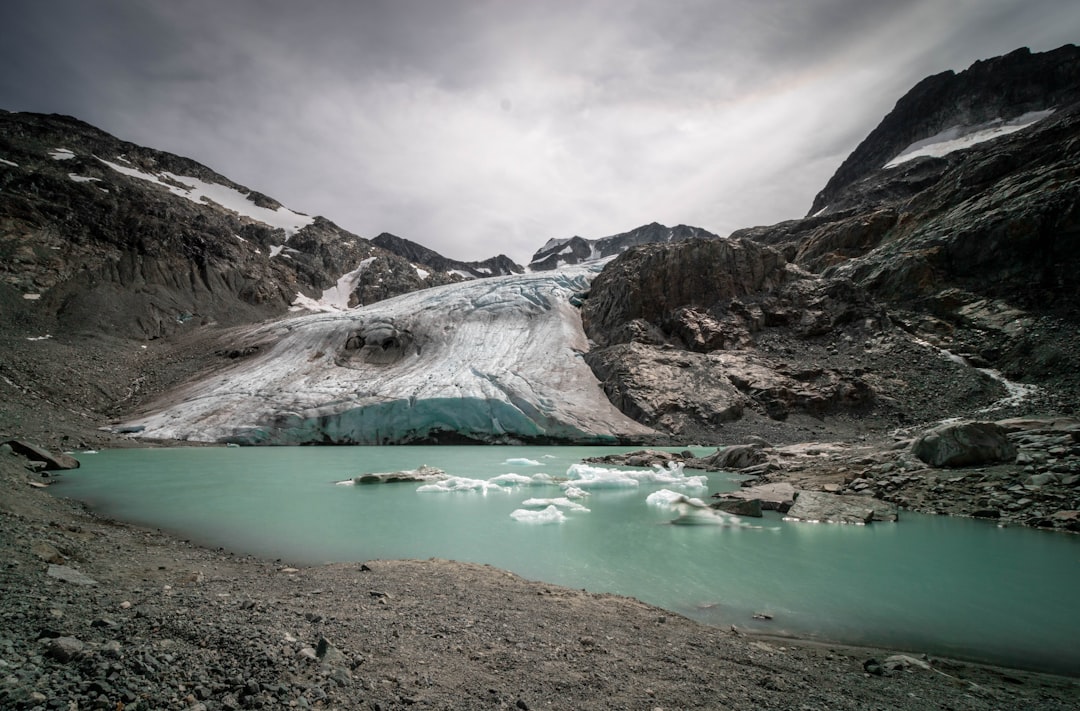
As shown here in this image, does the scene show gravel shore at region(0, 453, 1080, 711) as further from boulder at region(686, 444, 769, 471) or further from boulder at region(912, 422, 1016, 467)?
boulder at region(686, 444, 769, 471)

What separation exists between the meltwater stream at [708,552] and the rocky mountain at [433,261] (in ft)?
307

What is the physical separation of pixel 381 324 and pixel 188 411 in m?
12.0

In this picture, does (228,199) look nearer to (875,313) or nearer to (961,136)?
(875,313)

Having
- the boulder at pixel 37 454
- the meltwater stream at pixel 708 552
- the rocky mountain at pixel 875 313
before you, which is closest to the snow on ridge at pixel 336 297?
the rocky mountain at pixel 875 313

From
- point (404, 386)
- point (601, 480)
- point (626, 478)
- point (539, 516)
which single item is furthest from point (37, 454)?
point (404, 386)

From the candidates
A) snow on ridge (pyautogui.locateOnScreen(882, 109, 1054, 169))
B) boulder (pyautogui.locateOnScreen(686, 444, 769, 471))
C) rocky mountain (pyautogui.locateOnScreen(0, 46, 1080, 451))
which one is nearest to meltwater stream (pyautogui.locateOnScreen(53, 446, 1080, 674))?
boulder (pyautogui.locateOnScreen(686, 444, 769, 471))

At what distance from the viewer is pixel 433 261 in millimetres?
108938

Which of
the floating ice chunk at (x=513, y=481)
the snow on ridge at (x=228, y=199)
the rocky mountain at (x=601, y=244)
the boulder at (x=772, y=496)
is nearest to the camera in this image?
the boulder at (x=772, y=496)

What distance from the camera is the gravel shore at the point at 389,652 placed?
7.50 feet

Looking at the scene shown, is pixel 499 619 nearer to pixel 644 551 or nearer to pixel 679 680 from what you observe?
pixel 679 680

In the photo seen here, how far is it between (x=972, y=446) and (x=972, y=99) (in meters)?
76.4

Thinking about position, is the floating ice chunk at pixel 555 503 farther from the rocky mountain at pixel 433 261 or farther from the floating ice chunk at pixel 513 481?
the rocky mountain at pixel 433 261

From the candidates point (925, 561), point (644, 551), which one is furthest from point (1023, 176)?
point (644, 551)

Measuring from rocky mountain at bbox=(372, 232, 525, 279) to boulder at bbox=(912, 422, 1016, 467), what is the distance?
9561 centimetres
